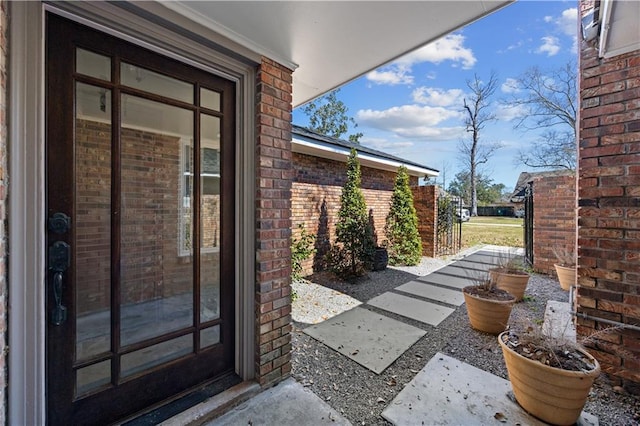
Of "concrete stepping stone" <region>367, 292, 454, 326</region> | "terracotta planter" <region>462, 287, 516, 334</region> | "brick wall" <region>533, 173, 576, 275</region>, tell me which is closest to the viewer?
"terracotta planter" <region>462, 287, 516, 334</region>

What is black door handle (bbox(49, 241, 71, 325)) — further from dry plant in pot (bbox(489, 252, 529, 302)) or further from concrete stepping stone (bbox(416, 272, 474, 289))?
concrete stepping stone (bbox(416, 272, 474, 289))

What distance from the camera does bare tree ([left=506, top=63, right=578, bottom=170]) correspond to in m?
11.9

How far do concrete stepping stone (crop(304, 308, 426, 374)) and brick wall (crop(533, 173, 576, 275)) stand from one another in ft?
14.4

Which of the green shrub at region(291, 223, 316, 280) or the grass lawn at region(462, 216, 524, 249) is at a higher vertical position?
the green shrub at region(291, 223, 316, 280)

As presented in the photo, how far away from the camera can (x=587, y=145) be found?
2.19 metres

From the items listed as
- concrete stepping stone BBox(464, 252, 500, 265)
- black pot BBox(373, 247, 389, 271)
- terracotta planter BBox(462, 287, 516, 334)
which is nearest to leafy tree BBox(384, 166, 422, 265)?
black pot BBox(373, 247, 389, 271)

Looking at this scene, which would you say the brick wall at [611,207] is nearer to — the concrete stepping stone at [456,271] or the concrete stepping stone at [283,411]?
the concrete stepping stone at [283,411]

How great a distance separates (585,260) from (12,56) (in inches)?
155

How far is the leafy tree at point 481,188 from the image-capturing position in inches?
1077

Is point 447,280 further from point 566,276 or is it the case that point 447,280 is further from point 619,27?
point 619,27

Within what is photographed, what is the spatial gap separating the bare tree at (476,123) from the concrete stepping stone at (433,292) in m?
21.0

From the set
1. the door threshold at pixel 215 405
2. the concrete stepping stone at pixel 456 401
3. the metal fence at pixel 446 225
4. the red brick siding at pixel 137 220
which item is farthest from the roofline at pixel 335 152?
the concrete stepping stone at pixel 456 401

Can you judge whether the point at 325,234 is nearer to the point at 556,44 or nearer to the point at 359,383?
the point at 359,383

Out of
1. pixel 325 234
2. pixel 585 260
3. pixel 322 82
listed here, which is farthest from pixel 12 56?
pixel 325 234
